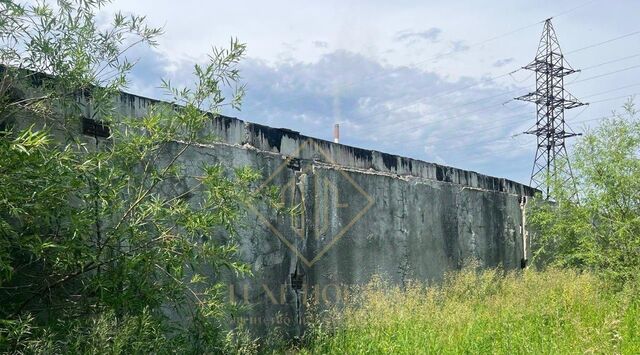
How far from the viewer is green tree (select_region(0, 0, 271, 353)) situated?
3.30 meters

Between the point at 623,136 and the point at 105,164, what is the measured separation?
7.43m

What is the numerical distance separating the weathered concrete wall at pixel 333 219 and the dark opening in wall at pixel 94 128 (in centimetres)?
26

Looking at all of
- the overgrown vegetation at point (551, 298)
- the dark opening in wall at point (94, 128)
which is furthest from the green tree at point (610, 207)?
the dark opening in wall at point (94, 128)

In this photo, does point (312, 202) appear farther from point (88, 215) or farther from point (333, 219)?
point (88, 215)

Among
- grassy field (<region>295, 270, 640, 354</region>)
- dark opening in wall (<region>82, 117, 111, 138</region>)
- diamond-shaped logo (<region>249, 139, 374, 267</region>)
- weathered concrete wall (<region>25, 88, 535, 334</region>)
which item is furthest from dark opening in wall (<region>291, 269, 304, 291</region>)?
dark opening in wall (<region>82, 117, 111, 138</region>)

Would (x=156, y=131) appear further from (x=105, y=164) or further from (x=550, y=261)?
(x=550, y=261)

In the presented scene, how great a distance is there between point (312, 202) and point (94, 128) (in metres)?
2.47

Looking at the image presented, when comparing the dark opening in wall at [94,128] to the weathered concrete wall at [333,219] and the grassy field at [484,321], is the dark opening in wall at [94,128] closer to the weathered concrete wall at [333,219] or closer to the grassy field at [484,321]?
the weathered concrete wall at [333,219]

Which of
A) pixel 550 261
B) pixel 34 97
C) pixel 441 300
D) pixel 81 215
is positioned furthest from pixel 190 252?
pixel 550 261

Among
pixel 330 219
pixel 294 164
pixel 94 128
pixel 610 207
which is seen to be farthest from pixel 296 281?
pixel 610 207

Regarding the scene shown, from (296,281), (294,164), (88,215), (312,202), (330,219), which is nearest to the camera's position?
(88,215)

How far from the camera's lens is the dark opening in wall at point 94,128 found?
4.33 m

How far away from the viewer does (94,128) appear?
439 cm

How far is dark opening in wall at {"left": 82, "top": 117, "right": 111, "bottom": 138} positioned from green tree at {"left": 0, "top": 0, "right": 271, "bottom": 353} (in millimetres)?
56
